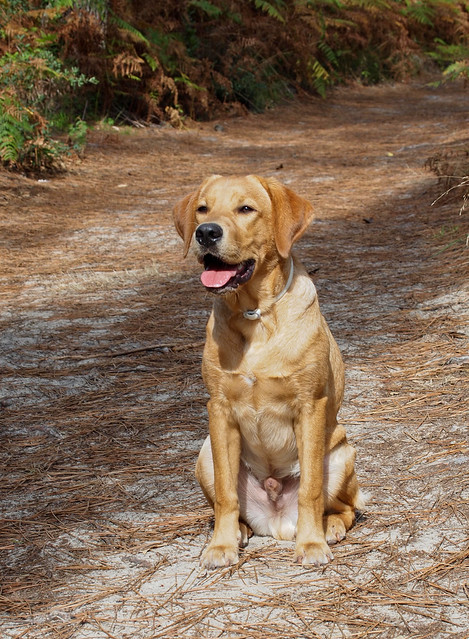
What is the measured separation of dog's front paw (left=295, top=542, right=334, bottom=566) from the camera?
113 inches

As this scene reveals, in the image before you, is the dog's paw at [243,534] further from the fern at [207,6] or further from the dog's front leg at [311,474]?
the fern at [207,6]

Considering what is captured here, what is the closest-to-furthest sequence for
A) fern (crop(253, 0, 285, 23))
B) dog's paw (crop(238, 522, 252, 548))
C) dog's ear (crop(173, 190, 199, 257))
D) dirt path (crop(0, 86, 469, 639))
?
dirt path (crop(0, 86, 469, 639)) < dog's paw (crop(238, 522, 252, 548)) < dog's ear (crop(173, 190, 199, 257)) < fern (crop(253, 0, 285, 23))

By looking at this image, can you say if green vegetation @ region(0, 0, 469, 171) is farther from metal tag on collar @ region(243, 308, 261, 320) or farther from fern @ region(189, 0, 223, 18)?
metal tag on collar @ region(243, 308, 261, 320)

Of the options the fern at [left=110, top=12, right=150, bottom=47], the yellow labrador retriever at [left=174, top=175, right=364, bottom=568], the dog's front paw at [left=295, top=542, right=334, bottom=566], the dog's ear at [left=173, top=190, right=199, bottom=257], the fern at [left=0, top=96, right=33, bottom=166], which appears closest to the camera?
the dog's front paw at [left=295, top=542, right=334, bottom=566]

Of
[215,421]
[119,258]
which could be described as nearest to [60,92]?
[119,258]

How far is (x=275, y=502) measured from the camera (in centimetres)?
Result: 325

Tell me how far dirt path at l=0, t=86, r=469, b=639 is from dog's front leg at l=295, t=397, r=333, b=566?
13cm

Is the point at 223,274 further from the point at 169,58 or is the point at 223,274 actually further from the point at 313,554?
the point at 169,58

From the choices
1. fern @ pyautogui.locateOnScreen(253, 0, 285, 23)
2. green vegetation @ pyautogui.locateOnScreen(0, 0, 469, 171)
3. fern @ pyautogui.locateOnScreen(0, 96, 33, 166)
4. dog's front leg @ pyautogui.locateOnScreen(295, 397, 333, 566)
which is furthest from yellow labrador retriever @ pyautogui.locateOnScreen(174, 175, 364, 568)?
fern @ pyautogui.locateOnScreen(253, 0, 285, 23)

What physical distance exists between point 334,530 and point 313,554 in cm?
22

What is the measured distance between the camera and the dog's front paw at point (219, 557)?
9.50 ft

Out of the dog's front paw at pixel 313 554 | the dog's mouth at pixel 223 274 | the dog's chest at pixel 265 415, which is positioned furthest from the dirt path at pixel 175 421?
the dog's mouth at pixel 223 274

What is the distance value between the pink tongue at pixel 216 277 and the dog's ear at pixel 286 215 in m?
0.25

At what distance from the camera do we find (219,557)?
2912mm
